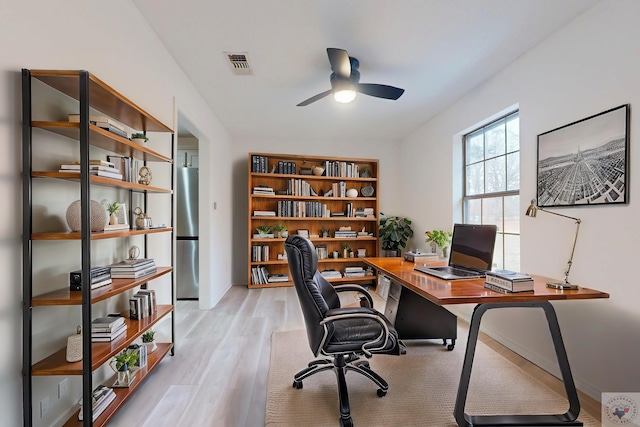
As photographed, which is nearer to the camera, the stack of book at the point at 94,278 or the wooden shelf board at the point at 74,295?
the wooden shelf board at the point at 74,295

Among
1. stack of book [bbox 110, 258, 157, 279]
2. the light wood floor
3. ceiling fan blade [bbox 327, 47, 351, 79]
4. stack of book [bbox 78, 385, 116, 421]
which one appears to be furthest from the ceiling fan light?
stack of book [bbox 78, 385, 116, 421]

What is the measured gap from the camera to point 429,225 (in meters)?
4.06

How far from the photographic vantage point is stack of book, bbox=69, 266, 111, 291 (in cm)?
140

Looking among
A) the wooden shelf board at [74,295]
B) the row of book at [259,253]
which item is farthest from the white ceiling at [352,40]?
the row of book at [259,253]

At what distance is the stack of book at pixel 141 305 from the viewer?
6.31 feet

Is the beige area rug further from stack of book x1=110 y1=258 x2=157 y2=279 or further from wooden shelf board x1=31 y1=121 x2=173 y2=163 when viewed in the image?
wooden shelf board x1=31 y1=121 x2=173 y2=163

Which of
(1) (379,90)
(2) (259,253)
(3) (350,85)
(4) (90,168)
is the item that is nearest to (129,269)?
(4) (90,168)

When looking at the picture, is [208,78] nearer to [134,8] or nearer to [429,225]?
[134,8]

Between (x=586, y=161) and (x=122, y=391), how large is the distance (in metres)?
3.32

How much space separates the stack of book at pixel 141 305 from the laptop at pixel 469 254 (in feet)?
6.70

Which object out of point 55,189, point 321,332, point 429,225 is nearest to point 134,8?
point 55,189

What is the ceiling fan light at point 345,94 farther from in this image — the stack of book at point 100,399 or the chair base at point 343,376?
the stack of book at point 100,399

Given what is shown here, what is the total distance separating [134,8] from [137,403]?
101 inches

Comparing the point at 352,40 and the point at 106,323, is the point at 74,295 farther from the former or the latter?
the point at 352,40
